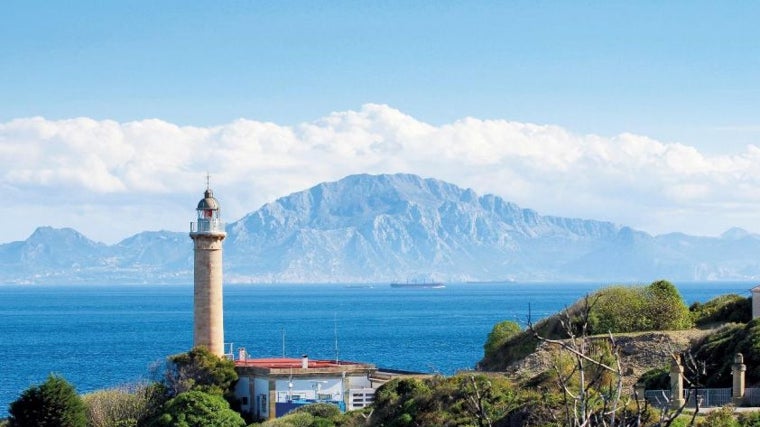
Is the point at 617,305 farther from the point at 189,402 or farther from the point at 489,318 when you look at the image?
the point at 489,318

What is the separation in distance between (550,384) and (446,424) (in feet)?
9.77

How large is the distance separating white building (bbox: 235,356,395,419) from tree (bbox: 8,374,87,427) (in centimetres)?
777

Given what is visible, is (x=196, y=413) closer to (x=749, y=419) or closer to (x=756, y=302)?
(x=756, y=302)

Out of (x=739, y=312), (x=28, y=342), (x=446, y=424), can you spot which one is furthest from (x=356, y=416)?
(x=28, y=342)

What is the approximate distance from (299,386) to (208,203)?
10.3 m

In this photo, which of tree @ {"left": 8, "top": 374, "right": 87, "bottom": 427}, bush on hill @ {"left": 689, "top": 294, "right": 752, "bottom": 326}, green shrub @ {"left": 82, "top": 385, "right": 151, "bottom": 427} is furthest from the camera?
bush on hill @ {"left": 689, "top": 294, "right": 752, "bottom": 326}

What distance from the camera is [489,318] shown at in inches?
7283

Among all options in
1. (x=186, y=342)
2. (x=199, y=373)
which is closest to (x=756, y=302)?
(x=199, y=373)

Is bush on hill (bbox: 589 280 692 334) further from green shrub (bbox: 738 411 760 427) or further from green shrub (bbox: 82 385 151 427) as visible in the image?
green shrub (bbox: 738 411 760 427)

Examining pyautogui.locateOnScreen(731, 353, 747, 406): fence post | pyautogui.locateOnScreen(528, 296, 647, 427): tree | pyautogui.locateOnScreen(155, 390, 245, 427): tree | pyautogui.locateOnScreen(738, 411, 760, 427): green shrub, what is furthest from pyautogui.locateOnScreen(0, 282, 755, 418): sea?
pyautogui.locateOnScreen(528, 296, 647, 427): tree

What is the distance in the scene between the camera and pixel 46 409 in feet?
135

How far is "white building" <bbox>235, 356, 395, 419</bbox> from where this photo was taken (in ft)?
153

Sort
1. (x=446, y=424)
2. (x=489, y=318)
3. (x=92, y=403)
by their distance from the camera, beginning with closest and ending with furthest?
(x=446, y=424) < (x=92, y=403) < (x=489, y=318)

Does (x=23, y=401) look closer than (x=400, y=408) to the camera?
No
